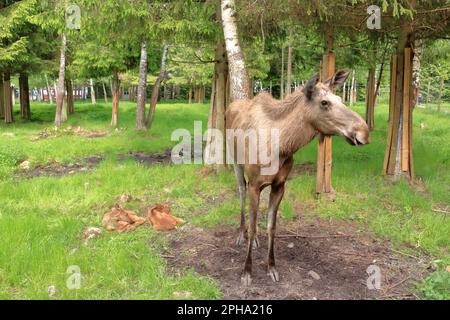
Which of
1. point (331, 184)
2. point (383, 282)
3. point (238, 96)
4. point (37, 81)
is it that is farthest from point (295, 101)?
point (37, 81)

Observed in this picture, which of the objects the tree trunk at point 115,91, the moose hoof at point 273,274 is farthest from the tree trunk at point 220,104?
the tree trunk at point 115,91

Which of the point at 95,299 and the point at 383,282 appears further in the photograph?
the point at 383,282

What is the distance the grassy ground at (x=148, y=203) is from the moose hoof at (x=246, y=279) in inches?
13.2

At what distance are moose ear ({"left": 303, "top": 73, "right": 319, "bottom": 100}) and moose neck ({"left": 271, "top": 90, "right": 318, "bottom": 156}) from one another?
5.0 inches

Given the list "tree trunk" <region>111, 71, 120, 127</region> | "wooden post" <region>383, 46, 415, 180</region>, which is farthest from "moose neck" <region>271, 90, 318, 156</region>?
"tree trunk" <region>111, 71, 120, 127</region>

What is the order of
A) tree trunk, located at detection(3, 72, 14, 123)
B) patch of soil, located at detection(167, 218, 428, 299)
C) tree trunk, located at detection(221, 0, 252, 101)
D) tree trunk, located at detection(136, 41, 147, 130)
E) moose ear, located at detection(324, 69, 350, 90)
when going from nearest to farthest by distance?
moose ear, located at detection(324, 69, 350, 90), patch of soil, located at detection(167, 218, 428, 299), tree trunk, located at detection(221, 0, 252, 101), tree trunk, located at detection(136, 41, 147, 130), tree trunk, located at detection(3, 72, 14, 123)

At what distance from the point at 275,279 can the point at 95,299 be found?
6.57 ft

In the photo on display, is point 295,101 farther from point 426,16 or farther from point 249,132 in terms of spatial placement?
point 426,16

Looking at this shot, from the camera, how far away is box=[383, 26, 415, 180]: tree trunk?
27.3ft

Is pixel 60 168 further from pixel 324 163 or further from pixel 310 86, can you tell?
pixel 310 86

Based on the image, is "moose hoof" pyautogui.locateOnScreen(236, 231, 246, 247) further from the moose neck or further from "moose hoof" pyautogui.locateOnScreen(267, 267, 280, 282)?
the moose neck

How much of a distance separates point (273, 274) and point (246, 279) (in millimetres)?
341

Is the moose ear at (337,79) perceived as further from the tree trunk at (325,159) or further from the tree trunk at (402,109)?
the tree trunk at (402,109)

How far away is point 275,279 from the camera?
4.84 metres
